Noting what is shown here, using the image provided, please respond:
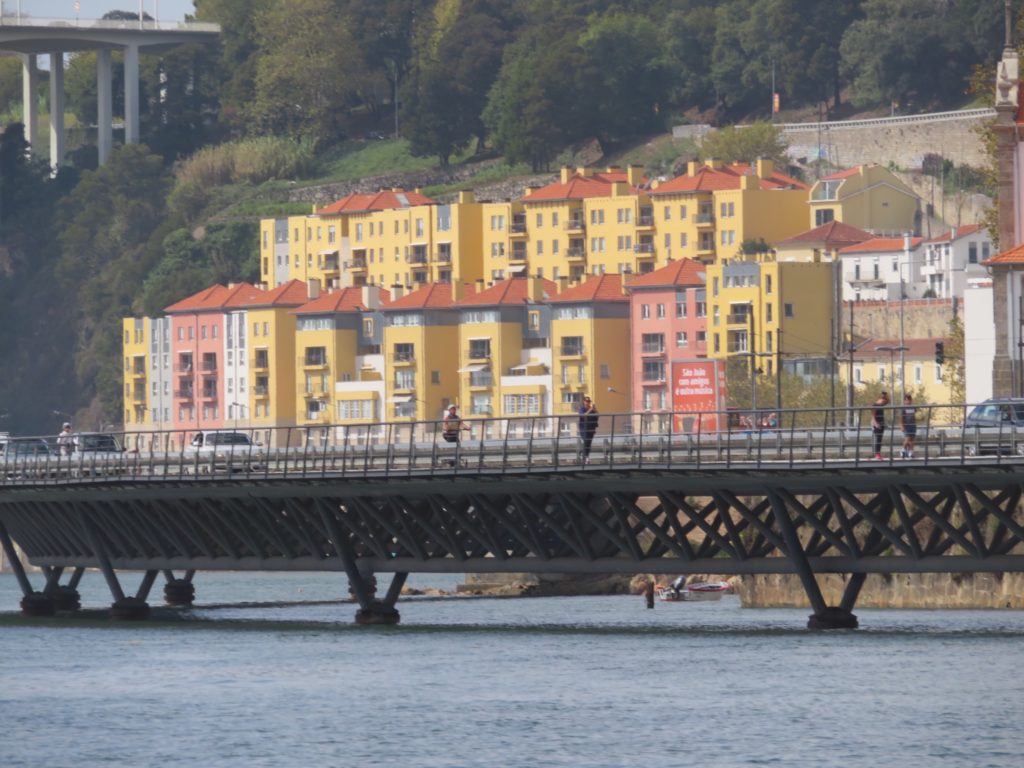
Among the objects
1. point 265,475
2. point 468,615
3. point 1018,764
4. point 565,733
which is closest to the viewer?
point 1018,764

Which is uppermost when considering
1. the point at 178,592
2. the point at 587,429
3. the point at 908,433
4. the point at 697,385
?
the point at 697,385

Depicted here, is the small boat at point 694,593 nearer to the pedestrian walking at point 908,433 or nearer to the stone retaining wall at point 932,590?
the stone retaining wall at point 932,590

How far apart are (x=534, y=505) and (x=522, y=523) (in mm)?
2084

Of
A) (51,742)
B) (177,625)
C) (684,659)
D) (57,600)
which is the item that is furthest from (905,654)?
(57,600)

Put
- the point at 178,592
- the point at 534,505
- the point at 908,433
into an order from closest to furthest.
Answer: the point at 908,433
the point at 534,505
the point at 178,592

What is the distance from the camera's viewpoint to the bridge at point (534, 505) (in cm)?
7344

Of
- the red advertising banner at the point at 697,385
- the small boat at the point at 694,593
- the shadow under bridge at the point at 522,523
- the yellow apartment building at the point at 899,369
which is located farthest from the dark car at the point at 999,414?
the yellow apartment building at the point at 899,369

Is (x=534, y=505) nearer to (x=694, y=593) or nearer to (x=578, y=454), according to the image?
(x=578, y=454)

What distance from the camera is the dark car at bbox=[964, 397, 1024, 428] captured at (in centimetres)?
7350

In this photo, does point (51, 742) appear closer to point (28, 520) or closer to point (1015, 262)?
point (28, 520)

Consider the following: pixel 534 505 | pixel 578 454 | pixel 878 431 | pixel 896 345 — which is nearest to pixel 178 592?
pixel 534 505

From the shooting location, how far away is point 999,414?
80.2 meters

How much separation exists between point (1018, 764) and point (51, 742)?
64.2 feet

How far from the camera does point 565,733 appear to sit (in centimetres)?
6544
